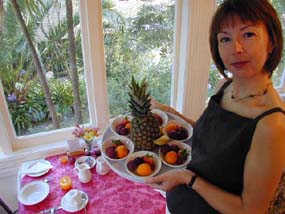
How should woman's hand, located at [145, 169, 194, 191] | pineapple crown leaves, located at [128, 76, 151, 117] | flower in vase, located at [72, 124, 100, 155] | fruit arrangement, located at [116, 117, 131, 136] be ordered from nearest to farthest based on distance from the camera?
woman's hand, located at [145, 169, 194, 191] → pineapple crown leaves, located at [128, 76, 151, 117] → fruit arrangement, located at [116, 117, 131, 136] → flower in vase, located at [72, 124, 100, 155]

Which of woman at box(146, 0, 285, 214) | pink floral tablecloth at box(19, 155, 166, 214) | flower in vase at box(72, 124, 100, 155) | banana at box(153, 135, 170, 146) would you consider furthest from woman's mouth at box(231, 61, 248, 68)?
flower in vase at box(72, 124, 100, 155)

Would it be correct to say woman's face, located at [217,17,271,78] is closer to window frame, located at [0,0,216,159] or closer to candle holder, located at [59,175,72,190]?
window frame, located at [0,0,216,159]

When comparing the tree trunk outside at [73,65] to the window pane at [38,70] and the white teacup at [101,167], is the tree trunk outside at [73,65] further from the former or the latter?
the white teacup at [101,167]

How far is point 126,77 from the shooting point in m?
1.90

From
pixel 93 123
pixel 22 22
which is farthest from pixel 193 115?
pixel 22 22

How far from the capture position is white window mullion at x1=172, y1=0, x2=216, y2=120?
5.49ft

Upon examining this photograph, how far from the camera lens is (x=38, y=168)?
1.67 meters

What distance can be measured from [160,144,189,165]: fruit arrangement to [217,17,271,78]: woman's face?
1.55 ft

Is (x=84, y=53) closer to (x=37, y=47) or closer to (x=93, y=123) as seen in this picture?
(x=37, y=47)

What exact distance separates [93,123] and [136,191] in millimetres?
679

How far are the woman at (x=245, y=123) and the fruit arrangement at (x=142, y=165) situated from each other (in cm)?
20

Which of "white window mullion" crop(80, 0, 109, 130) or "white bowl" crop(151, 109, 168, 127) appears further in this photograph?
"white window mullion" crop(80, 0, 109, 130)

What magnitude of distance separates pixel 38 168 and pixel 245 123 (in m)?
1.41

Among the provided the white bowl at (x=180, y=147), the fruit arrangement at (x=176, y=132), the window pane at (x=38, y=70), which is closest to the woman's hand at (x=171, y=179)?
the white bowl at (x=180, y=147)
